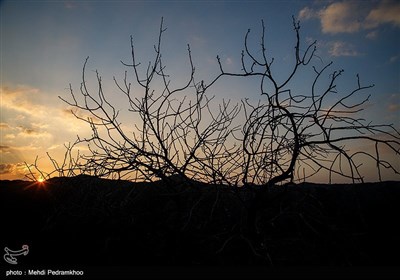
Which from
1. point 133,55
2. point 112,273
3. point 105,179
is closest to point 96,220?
point 105,179

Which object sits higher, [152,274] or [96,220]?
[96,220]

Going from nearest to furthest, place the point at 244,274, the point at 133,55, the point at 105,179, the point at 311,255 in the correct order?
the point at 244,274 < the point at 133,55 < the point at 311,255 < the point at 105,179

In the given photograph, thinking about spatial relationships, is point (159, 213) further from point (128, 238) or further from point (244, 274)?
point (244, 274)

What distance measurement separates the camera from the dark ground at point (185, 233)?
2.75 m

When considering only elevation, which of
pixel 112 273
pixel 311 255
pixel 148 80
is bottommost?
pixel 311 255

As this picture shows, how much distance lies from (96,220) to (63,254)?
729 millimetres

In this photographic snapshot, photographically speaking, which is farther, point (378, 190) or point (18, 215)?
point (378, 190)

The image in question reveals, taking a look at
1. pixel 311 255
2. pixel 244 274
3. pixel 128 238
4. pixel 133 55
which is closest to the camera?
pixel 244 274

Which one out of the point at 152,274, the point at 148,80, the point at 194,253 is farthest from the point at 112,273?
the point at 148,80

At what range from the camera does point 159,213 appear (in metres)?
3.92

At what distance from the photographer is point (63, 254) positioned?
3.16m

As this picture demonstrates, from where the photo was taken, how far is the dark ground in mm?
2752

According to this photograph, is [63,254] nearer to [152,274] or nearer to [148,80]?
[152,274]

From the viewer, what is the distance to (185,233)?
127 inches
